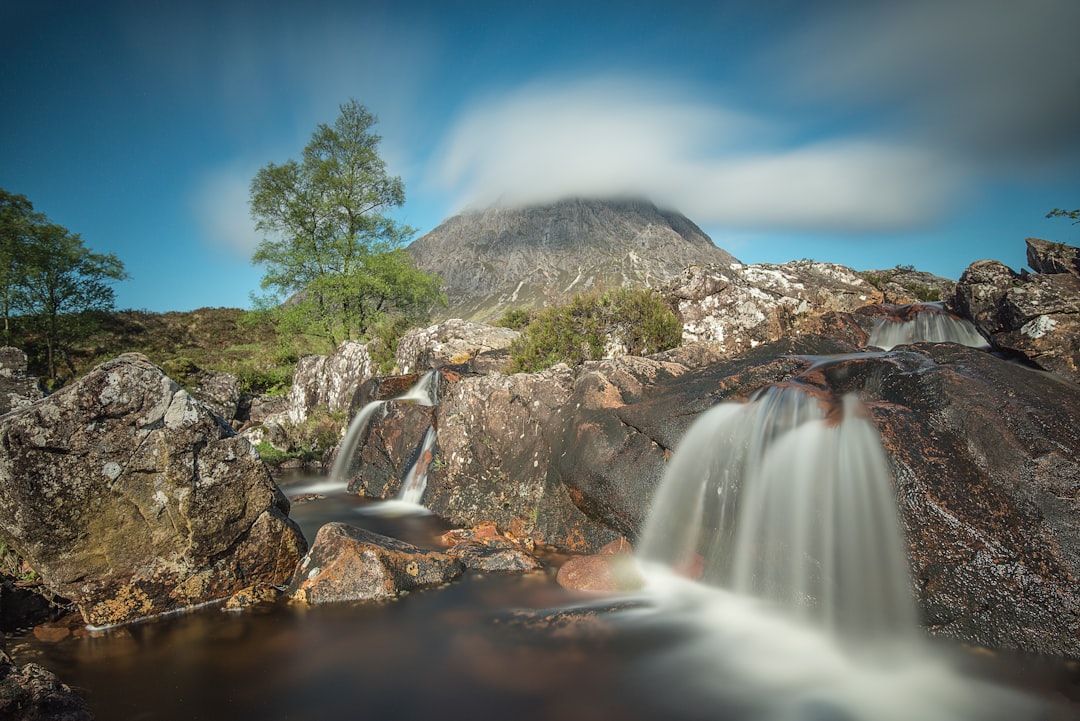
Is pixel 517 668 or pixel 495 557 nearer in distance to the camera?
pixel 517 668

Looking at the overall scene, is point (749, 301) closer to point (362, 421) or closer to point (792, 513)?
point (792, 513)

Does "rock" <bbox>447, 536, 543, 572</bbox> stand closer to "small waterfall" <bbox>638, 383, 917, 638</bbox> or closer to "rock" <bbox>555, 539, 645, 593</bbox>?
"rock" <bbox>555, 539, 645, 593</bbox>

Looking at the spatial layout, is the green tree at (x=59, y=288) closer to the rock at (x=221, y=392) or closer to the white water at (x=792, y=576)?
the rock at (x=221, y=392)

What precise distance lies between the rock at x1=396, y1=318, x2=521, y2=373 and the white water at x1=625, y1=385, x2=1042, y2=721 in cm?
1158

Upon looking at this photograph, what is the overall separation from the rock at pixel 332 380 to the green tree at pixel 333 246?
14.8ft

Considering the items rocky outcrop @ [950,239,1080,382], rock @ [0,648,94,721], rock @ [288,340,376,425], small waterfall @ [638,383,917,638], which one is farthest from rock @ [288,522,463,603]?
rock @ [288,340,376,425]

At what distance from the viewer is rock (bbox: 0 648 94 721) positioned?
3.46 meters

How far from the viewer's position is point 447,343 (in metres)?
19.2

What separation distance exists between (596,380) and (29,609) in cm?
918

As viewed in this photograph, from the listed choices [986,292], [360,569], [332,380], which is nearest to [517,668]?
[360,569]

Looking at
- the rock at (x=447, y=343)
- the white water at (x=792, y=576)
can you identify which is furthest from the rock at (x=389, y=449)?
the white water at (x=792, y=576)

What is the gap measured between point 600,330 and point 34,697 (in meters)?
12.6

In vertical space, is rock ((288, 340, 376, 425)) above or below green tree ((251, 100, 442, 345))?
below

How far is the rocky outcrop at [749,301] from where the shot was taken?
1409cm
